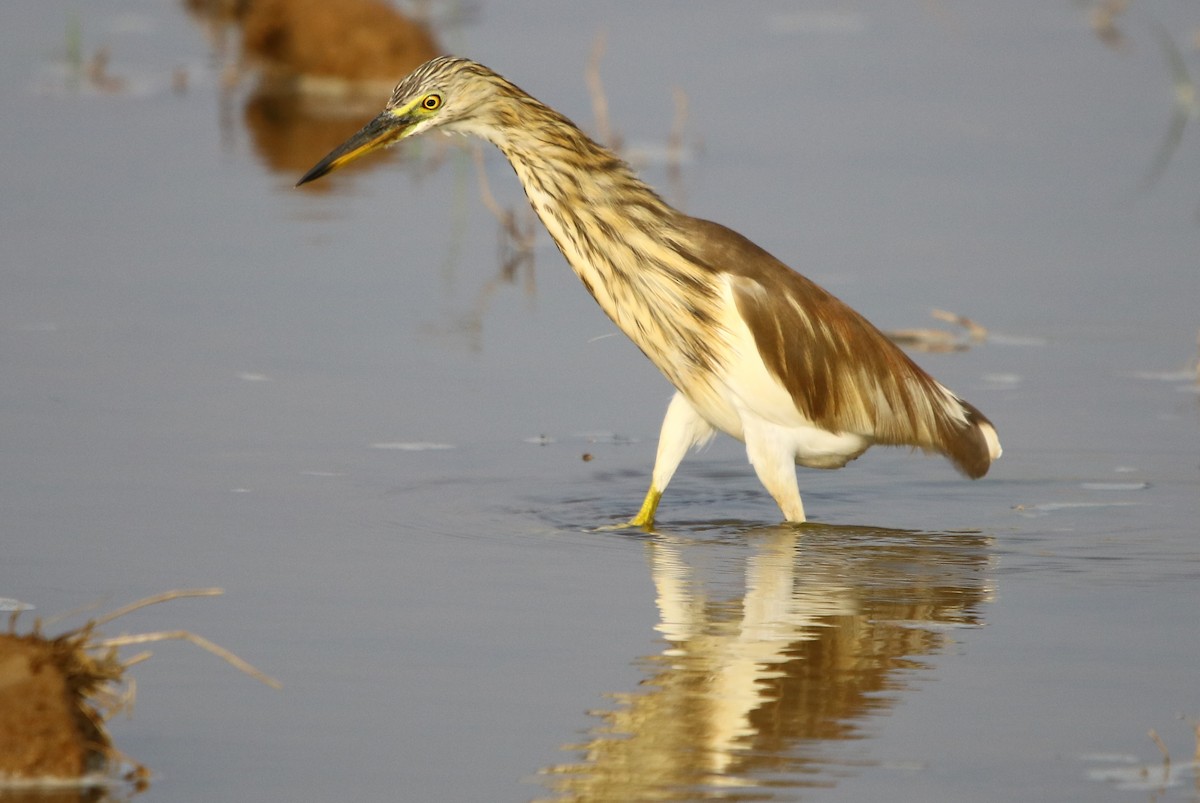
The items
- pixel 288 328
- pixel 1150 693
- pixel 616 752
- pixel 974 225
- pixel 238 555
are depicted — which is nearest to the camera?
pixel 616 752

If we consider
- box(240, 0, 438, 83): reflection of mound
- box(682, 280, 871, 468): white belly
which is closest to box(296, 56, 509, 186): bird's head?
box(682, 280, 871, 468): white belly

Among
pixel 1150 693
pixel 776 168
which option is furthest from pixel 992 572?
pixel 776 168

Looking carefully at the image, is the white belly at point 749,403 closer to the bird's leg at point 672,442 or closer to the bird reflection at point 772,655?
the bird's leg at point 672,442

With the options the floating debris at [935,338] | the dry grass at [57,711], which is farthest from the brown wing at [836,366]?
the dry grass at [57,711]

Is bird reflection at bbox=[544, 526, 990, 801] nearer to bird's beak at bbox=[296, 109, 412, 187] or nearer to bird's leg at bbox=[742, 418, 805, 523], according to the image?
bird's leg at bbox=[742, 418, 805, 523]

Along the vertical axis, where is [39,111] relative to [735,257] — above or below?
above

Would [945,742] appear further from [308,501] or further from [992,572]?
[308,501]

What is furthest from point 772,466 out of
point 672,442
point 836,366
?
point 836,366

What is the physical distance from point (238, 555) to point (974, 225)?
605cm

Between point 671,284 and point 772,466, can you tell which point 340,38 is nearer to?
point 671,284

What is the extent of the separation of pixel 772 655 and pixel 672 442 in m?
1.63

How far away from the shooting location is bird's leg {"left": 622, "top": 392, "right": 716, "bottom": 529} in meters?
6.63

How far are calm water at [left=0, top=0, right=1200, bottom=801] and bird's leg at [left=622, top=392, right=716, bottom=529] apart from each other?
0.10 metres

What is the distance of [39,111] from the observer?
13.6m
